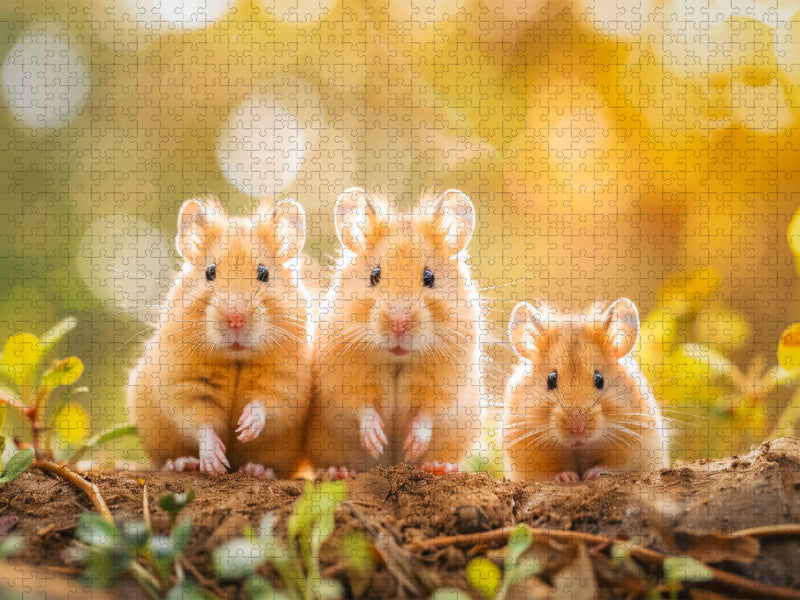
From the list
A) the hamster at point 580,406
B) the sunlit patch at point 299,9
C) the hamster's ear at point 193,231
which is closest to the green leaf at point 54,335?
the hamster's ear at point 193,231

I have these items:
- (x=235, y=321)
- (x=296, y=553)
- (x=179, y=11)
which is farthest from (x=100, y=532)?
(x=179, y=11)

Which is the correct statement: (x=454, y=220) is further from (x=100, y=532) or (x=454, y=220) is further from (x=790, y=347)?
(x=100, y=532)

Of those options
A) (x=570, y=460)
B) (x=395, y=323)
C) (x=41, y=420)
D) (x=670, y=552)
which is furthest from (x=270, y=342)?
(x=670, y=552)

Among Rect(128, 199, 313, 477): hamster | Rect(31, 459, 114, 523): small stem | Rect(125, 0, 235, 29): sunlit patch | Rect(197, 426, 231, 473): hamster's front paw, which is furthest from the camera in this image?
Rect(125, 0, 235, 29): sunlit patch

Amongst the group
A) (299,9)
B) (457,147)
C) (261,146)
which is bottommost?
(261,146)

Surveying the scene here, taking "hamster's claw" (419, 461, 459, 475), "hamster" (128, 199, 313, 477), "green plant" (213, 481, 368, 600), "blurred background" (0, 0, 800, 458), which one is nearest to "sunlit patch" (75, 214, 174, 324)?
"blurred background" (0, 0, 800, 458)

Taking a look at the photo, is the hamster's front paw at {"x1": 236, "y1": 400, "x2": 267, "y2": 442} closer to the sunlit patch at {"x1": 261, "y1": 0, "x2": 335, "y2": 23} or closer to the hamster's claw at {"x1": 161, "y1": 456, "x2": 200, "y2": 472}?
the hamster's claw at {"x1": 161, "y1": 456, "x2": 200, "y2": 472}

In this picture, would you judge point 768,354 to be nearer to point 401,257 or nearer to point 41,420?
point 401,257
